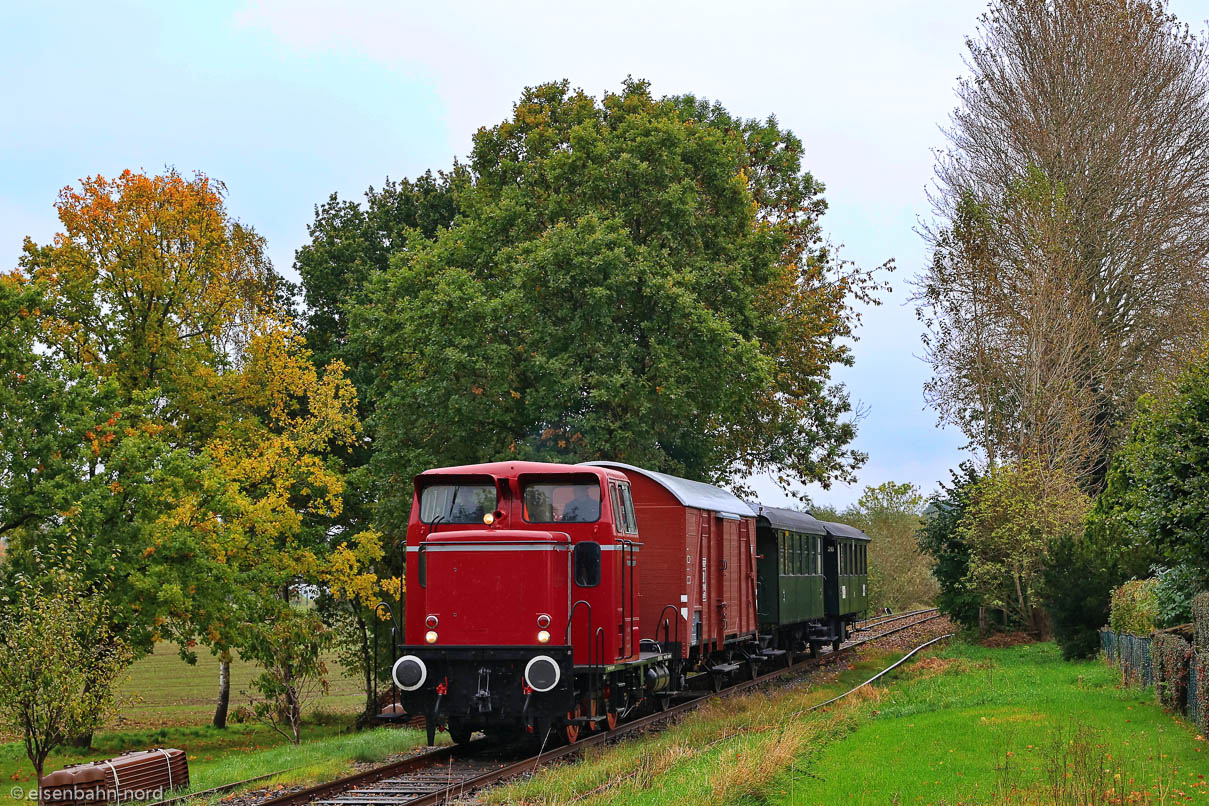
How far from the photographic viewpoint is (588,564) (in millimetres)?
14914

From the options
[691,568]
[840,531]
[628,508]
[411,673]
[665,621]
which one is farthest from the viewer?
[840,531]

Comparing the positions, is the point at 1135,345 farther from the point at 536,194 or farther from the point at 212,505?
the point at 212,505

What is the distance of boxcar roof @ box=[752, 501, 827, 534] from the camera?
83.3ft

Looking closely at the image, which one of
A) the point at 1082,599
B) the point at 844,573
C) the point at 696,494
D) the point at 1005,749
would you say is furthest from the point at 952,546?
the point at 1005,749

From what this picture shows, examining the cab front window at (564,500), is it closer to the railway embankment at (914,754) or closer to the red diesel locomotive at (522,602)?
the red diesel locomotive at (522,602)

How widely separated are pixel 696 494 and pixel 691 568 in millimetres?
1561

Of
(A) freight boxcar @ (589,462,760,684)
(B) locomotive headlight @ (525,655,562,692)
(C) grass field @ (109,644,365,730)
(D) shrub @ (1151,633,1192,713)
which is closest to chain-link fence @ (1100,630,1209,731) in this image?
(D) shrub @ (1151,633,1192,713)

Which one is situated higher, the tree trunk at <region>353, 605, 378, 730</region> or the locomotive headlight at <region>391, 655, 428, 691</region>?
the locomotive headlight at <region>391, 655, 428, 691</region>

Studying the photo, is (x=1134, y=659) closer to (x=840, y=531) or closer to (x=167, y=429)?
(x=840, y=531)

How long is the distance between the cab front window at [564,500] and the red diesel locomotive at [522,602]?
13 mm

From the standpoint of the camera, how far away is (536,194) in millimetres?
32281

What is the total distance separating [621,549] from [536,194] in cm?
1825

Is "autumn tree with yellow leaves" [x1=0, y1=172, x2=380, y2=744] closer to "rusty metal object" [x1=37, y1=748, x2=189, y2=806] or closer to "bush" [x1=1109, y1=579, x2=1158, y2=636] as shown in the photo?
"rusty metal object" [x1=37, y1=748, x2=189, y2=806]

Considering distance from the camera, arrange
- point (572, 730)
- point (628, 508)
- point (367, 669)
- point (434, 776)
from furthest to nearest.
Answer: point (367, 669) < point (628, 508) < point (572, 730) < point (434, 776)
